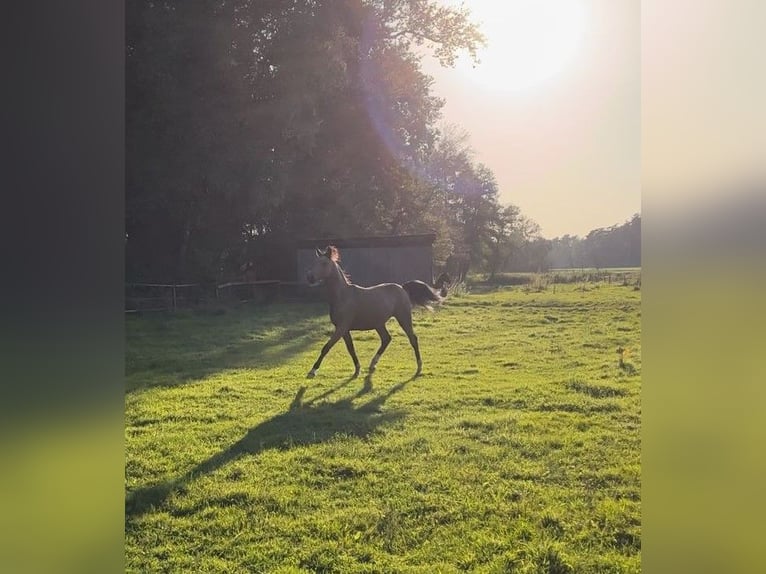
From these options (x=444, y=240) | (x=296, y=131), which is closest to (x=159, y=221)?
(x=296, y=131)

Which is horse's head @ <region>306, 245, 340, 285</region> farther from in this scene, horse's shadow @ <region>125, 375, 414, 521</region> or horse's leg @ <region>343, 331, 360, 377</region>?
horse's shadow @ <region>125, 375, 414, 521</region>

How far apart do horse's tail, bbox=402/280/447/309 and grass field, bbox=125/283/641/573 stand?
5cm

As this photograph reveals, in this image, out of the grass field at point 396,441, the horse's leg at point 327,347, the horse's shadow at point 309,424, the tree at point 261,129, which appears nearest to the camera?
the grass field at point 396,441

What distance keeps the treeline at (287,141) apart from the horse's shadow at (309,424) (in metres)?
0.62

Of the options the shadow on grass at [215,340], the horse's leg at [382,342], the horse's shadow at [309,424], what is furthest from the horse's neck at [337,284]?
the horse's shadow at [309,424]

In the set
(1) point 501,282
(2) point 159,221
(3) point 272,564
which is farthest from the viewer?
(2) point 159,221

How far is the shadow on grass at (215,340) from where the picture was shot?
2.26 meters

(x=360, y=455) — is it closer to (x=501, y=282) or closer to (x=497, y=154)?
(x=501, y=282)

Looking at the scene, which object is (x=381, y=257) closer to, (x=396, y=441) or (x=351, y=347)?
(x=351, y=347)

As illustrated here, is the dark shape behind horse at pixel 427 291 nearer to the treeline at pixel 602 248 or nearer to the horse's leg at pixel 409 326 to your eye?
the horse's leg at pixel 409 326

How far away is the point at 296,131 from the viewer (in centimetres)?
221

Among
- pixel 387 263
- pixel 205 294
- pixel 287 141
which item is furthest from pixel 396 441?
pixel 287 141
